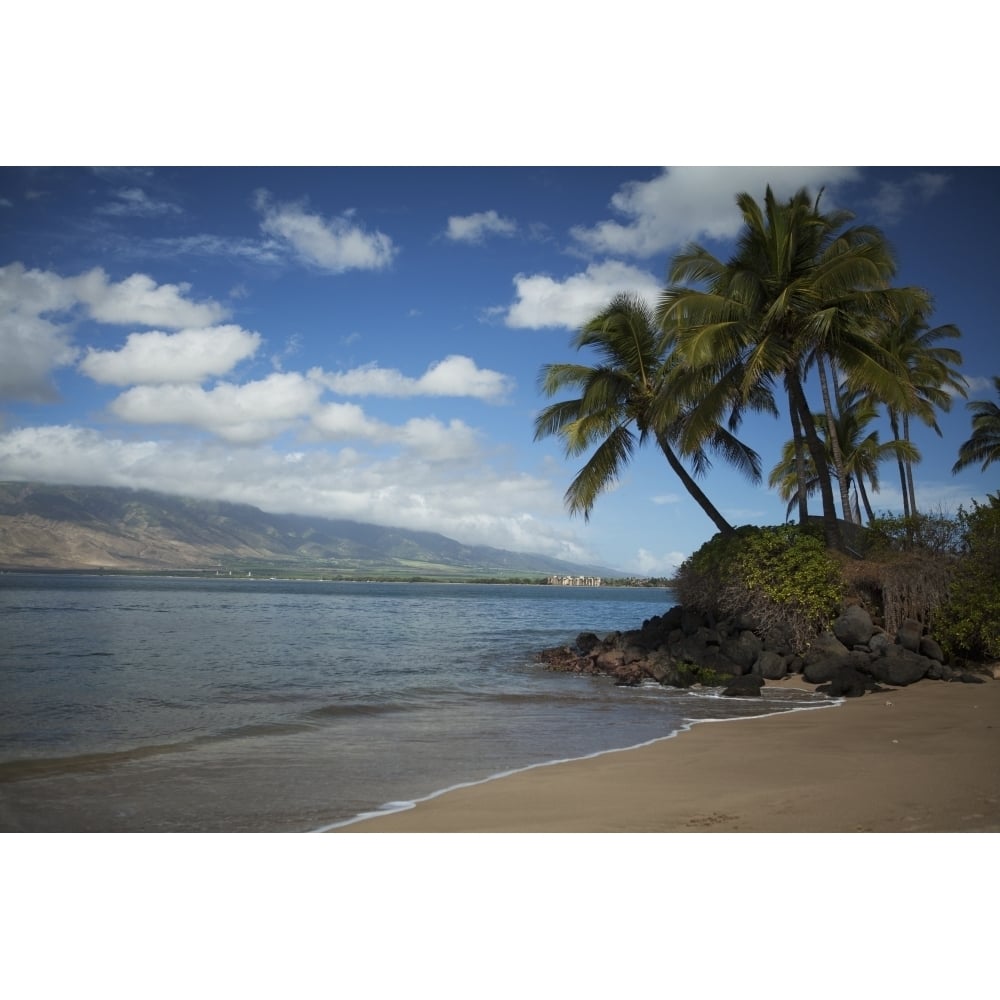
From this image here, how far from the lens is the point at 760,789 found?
470cm

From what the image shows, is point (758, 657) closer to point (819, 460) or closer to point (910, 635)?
point (910, 635)

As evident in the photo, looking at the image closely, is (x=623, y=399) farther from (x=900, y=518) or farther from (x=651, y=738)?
(x=651, y=738)

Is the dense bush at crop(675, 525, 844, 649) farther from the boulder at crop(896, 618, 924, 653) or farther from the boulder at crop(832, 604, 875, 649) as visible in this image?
the boulder at crop(896, 618, 924, 653)

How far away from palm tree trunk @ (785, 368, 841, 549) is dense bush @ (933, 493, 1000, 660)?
6.64 ft

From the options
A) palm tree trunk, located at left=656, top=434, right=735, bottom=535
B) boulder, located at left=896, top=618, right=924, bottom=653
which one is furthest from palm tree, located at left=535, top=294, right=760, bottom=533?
boulder, located at left=896, top=618, right=924, bottom=653

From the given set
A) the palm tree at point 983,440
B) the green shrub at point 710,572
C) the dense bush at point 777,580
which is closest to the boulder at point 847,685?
the dense bush at point 777,580

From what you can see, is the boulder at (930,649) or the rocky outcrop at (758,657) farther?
the boulder at (930,649)

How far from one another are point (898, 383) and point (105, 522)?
72876 mm

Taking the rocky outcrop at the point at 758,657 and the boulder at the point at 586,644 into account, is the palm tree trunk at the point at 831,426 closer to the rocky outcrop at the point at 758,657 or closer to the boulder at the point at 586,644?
the rocky outcrop at the point at 758,657

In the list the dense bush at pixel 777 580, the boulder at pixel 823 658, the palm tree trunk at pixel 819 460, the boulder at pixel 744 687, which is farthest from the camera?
the palm tree trunk at pixel 819 460

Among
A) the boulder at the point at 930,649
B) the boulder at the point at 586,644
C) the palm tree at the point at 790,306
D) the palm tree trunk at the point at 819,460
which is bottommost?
the boulder at the point at 586,644

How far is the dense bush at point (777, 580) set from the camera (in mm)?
11750

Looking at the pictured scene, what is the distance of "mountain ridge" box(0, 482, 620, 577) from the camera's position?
172 feet

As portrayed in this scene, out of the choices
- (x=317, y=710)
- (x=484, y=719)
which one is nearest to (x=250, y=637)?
(x=317, y=710)
